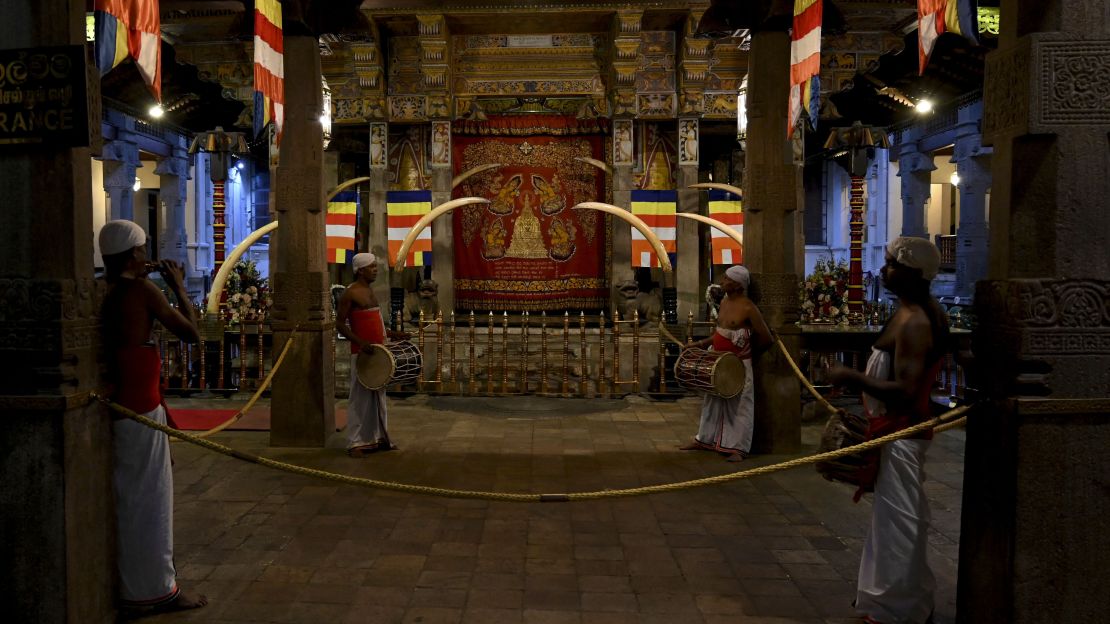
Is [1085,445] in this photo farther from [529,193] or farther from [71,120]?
[529,193]

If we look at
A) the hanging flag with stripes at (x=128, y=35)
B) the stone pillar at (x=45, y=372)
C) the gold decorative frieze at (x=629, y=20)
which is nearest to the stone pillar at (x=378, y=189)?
the gold decorative frieze at (x=629, y=20)

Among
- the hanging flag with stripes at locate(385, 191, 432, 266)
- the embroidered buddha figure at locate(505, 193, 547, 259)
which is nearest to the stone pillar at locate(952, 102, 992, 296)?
the embroidered buddha figure at locate(505, 193, 547, 259)

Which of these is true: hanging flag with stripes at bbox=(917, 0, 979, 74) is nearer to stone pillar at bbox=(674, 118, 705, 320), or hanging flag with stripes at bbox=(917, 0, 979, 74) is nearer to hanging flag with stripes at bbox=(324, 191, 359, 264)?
stone pillar at bbox=(674, 118, 705, 320)

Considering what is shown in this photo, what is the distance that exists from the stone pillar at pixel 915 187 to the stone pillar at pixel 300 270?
46.3 ft

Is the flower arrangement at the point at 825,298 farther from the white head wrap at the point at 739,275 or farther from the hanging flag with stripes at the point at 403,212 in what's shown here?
the hanging flag with stripes at the point at 403,212

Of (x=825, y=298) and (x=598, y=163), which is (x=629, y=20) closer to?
(x=598, y=163)

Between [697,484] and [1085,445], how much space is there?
176 centimetres

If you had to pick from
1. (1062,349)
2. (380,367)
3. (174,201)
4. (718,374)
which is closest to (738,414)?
(718,374)

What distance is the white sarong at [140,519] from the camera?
156 inches

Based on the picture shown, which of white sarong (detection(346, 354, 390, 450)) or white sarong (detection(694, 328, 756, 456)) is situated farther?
white sarong (detection(346, 354, 390, 450))

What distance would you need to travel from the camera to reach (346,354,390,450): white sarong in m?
7.66

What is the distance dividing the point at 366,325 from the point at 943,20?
5.71 metres

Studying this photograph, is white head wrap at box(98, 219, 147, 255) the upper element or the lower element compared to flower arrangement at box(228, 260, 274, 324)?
upper

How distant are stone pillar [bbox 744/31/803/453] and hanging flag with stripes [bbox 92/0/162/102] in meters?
5.70
